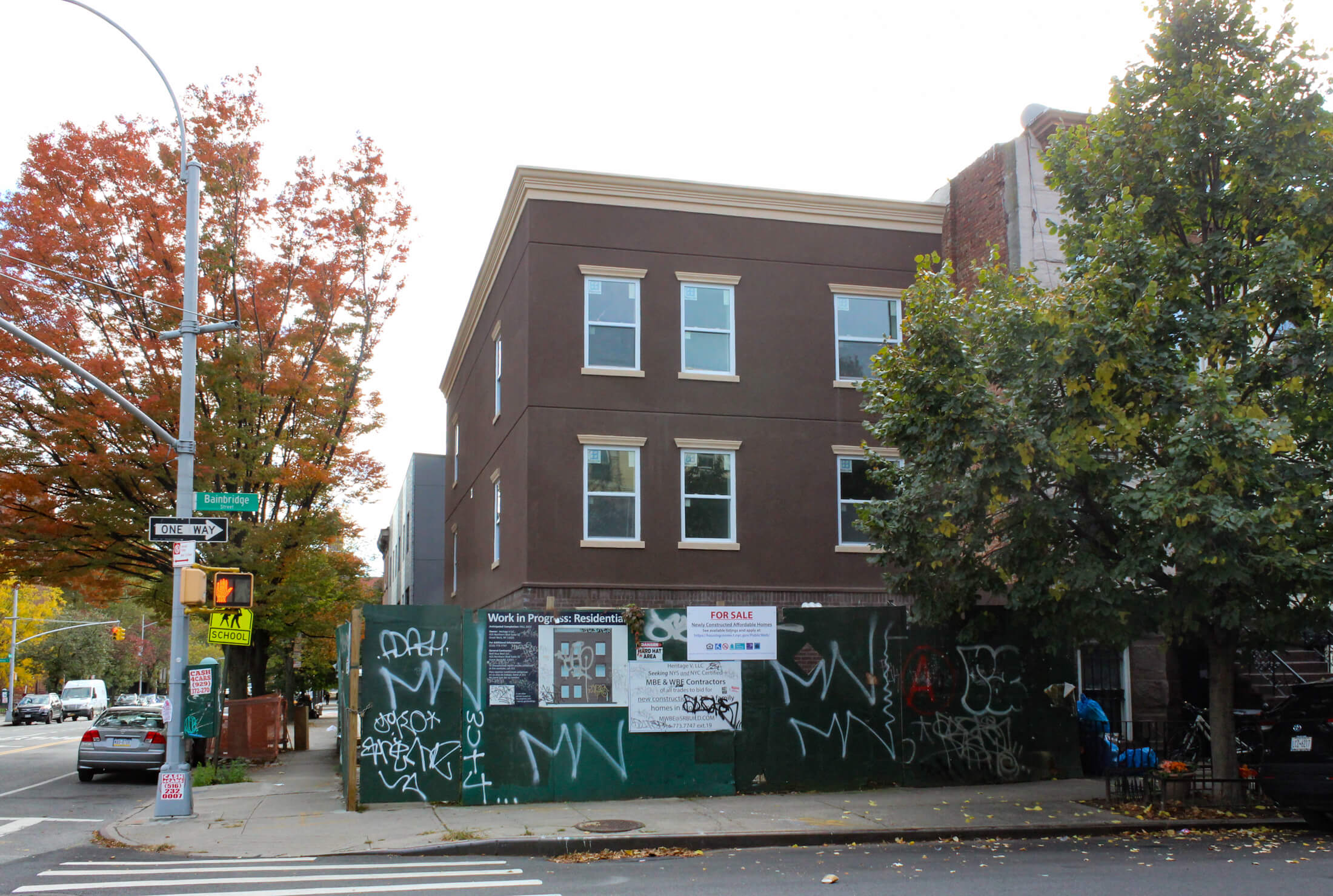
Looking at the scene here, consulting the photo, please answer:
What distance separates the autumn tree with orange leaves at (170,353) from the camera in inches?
790

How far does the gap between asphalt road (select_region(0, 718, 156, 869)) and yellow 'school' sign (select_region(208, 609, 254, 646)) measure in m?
2.69

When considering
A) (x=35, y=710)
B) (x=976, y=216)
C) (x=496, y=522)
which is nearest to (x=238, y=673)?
(x=496, y=522)

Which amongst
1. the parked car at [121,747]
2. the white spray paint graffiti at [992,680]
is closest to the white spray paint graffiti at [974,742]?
the white spray paint graffiti at [992,680]

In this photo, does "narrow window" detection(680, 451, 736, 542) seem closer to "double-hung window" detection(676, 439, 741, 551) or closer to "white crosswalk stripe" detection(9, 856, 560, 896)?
"double-hung window" detection(676, 439, 741, 551)

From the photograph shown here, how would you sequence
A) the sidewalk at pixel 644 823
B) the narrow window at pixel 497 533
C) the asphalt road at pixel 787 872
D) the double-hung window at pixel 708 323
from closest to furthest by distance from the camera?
1. the asphalt road at pixel 787 872
2. the sidewalk at pixel 644 823
3. the double-hung window at pixel 708 323
4. the narrow window at pixel 497 533

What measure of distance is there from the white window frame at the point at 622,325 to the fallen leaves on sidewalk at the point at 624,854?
Answer: 9.98m

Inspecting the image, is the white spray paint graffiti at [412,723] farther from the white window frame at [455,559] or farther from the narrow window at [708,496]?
the white window frame at [455,559]

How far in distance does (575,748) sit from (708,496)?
673 cm

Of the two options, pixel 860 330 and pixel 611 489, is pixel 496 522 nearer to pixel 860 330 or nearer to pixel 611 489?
pixel 611 489

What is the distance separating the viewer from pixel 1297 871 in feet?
30.6

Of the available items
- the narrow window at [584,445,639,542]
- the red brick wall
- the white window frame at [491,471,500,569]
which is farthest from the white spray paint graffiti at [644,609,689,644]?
the red brick wall

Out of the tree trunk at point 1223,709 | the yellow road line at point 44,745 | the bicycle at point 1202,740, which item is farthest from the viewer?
the yellow road line at point 44,745

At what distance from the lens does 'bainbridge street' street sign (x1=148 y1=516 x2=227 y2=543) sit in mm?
13727

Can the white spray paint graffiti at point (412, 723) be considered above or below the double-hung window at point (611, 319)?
below
